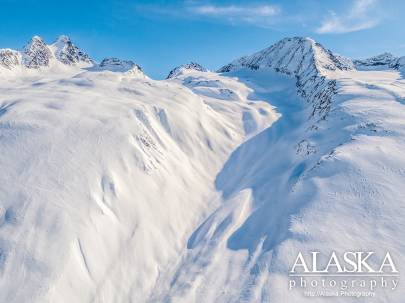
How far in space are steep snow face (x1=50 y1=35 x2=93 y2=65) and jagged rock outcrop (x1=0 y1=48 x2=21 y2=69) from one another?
43.6ft

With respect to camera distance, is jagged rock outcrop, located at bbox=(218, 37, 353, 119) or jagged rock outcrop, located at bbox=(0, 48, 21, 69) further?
jagged rock outcrop, located at bbox=(0, 48, 21, 69)

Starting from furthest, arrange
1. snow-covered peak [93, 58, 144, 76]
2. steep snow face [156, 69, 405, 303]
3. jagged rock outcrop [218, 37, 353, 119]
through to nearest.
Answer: snow-covered peak [93, 58, 144, 76]
jagged rock outcrop [218, 37, 353, 119]
steep snow face [156, 69, 405, 303]

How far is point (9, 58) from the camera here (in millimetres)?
92625

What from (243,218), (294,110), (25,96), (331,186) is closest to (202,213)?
(243,218)

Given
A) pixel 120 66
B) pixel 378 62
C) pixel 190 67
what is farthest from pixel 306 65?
pixel 190 67

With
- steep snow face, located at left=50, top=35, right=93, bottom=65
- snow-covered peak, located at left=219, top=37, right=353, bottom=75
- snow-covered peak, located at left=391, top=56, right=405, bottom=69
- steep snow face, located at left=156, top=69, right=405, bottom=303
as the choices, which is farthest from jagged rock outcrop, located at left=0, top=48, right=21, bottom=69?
snow-covered peak, located at left=391, top=56, right=405, bottom=69

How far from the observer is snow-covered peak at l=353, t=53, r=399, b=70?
9464 cm

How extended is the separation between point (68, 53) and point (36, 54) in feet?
35.2

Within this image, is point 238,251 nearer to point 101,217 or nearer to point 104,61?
point 101,217

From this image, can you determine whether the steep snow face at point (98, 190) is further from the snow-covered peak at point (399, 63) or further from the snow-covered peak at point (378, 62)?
the snow-covered peak at point (378, 62)

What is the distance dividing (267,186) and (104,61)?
240 ft

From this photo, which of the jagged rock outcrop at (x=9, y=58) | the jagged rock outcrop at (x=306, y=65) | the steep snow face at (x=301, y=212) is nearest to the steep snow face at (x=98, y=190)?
the steep snow face at (x=301, y=212)

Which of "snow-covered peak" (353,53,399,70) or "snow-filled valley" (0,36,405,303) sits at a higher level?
"snow-covered peak" (353,53,399,70)

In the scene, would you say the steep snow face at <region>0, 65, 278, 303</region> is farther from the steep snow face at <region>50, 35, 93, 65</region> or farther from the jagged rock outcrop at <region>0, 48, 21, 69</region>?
the steep snow face at <region>50, 35, 93, 65</region>
